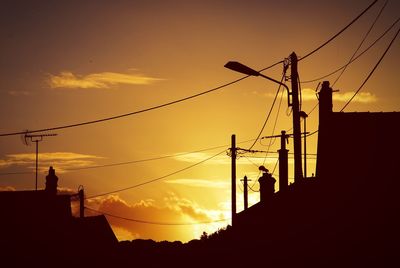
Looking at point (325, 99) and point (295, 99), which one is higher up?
point (325, 99)

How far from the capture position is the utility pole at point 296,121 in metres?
16.3

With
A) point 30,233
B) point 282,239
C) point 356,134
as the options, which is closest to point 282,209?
point 282,239

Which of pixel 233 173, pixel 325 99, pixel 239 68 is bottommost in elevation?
pixel 233 173

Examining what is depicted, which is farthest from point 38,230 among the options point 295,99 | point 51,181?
point 295,99

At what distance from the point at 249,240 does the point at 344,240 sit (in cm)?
1213

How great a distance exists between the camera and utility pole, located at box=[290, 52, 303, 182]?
16297 millimetres

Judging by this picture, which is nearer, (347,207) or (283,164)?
(347,207)

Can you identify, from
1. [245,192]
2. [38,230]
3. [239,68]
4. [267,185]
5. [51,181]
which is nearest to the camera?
[239,68]

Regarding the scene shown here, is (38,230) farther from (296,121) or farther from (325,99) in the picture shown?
(296,121)

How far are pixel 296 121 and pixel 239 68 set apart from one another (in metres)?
2.28

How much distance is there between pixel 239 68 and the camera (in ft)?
53.8

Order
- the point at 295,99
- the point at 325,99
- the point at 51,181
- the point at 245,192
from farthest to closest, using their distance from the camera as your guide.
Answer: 1. the point at 245,192
2. the point at 51,181
3. the point at 325,99
4. the point at 295,99

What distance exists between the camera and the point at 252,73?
16578 mm

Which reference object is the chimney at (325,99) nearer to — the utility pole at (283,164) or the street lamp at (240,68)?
the utility pole at (283,164)
